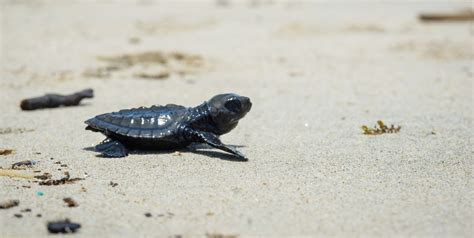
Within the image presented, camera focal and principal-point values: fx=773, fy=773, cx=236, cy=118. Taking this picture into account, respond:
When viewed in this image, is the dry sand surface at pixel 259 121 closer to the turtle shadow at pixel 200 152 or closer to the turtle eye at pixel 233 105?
the turtle shadow at pixel 200 152

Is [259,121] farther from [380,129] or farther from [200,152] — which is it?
[200,152]

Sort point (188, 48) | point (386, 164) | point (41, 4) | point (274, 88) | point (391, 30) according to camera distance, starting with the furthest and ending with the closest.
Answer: point (41, 4)
point (391, 30)
point (188, 48)
point (274, 88)
point (386, 164)

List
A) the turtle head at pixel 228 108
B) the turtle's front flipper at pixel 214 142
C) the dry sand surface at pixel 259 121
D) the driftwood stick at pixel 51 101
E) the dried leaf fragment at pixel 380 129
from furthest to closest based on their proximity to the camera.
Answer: the driftwood stick at pixel 51 101, the dried leaf fragment at pixel 380 129, the turtle head at pixel 228 108, the turtle's front flipper at pixel 214 142, the dry sand surface at pixel 259 121

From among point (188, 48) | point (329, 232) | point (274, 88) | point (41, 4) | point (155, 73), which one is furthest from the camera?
point (41, 4)

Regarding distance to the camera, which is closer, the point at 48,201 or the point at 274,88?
the point at 48,201

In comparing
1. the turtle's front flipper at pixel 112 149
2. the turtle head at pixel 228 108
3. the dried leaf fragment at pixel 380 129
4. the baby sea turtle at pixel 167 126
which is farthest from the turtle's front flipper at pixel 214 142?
the dried leaf fragment at pixel 380 129

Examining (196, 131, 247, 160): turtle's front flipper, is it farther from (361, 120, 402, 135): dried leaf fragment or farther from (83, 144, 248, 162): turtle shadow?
(361, 120, 402, 135): dried leaf fragment

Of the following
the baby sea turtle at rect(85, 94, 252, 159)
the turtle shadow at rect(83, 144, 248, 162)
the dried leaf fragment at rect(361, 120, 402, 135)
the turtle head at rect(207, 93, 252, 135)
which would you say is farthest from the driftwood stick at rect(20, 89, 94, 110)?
the dried leaf fragment at rect(361, 120, 402, 135)

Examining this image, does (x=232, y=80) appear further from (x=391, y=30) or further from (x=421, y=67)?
(x=391, y=30)

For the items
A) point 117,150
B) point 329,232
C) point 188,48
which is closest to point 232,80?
point 188,48
